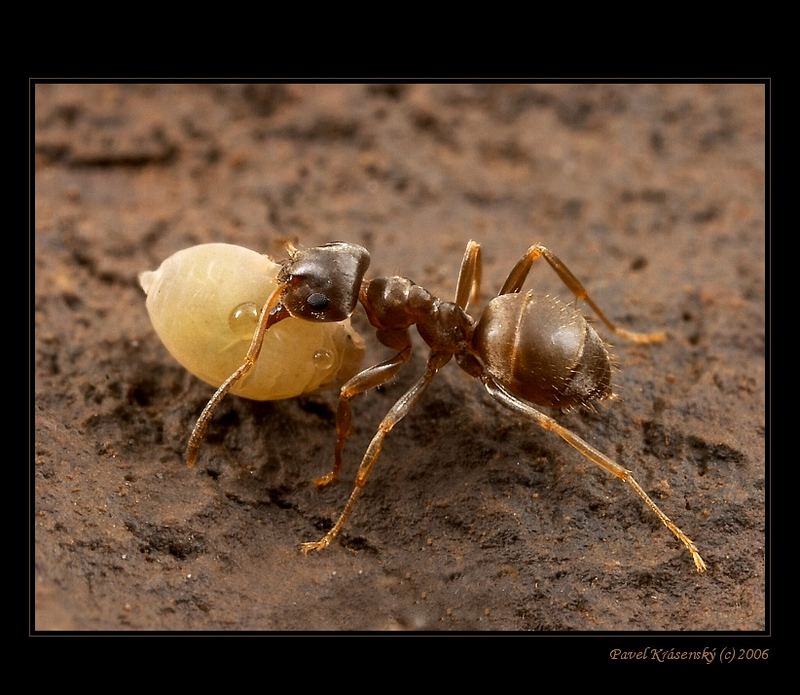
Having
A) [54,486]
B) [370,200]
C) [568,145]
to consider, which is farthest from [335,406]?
[568,145]

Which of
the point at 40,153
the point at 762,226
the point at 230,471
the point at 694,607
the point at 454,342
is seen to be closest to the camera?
the point at 694,607

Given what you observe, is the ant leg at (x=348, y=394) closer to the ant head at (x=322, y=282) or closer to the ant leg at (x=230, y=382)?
the ant head at (x=322, y=282)

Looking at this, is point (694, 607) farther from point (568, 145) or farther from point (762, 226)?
point (568, 145)

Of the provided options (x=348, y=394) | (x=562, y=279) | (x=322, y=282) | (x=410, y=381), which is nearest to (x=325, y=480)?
(x=348, y=394)

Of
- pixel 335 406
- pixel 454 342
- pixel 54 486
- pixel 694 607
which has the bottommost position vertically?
pixel 694 607

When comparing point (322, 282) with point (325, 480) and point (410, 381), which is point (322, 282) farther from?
point (325, 480)

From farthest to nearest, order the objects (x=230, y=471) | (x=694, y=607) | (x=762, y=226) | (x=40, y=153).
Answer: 1. (x=40, y=153)
2. (x=762, y=226)
3. (x=230, y=471)
4. (x=694, y=607)

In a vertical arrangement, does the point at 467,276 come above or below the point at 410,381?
above
